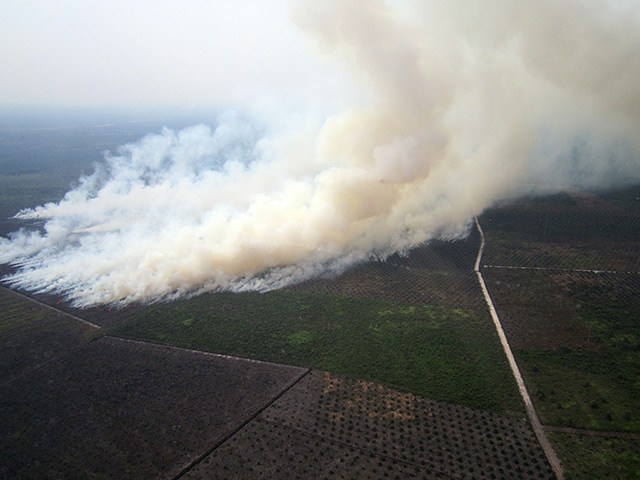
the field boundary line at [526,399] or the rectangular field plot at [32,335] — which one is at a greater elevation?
the rectangular field plot at [32,335]

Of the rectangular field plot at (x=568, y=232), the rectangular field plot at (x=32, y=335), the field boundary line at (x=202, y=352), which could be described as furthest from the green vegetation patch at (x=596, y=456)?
the rectangular field plot at (x=32, y=335)

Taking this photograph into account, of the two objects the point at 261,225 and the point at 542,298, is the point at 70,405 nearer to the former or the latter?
the point at 261,225

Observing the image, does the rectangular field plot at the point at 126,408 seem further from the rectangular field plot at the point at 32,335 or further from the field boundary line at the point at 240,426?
the rectangular field plot at the point at 32,335

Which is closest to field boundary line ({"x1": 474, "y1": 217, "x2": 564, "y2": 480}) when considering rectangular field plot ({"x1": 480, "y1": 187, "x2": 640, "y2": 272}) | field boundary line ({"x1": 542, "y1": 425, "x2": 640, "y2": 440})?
field boundary line ({"x1": 542, "y1": 425, "x2": 640, "y2": 440})

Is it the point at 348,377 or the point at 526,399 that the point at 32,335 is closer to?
the point at 348,377

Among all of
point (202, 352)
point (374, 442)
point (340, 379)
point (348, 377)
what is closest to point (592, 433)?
point (374, 442)

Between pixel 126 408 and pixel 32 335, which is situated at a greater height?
pixel 32 335

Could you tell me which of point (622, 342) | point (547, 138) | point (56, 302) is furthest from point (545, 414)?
point (547, 138)
